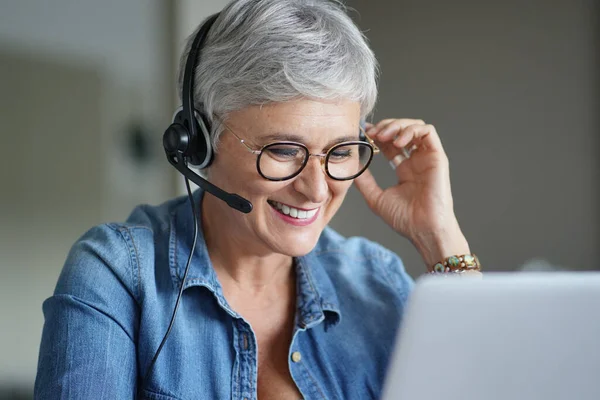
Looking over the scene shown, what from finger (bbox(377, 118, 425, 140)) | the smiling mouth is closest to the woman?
the smiling mouth

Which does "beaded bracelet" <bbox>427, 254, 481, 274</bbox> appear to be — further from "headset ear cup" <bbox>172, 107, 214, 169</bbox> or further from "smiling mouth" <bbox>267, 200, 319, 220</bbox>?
"headset ear cup" <bbox>172, 107, 214, 169</bbox>

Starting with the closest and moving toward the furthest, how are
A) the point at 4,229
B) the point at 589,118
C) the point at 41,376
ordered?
the point at 41,376
the point at 4,229
the point at 589,118

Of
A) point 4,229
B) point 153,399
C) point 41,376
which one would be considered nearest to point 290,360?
point 153,399

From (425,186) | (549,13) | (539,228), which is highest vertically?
(549,13)

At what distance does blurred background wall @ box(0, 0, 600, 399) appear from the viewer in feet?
6.13

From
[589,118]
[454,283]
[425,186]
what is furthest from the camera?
[589,118]

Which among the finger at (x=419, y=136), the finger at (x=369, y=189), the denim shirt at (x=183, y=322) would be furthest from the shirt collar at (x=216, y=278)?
the finger at (x=419, y=136)

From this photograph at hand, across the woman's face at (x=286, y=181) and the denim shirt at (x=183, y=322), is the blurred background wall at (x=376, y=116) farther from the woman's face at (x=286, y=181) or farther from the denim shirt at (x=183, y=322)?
the woman's face at (x=286, y=181)

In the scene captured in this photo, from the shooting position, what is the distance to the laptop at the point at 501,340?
0.44m

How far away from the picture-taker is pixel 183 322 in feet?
4.22

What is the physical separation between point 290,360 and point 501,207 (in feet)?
3.55

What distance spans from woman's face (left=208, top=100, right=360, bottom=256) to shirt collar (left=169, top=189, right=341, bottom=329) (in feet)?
0.36

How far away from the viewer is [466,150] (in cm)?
222

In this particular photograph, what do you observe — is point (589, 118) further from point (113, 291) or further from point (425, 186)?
point (113, 291)
